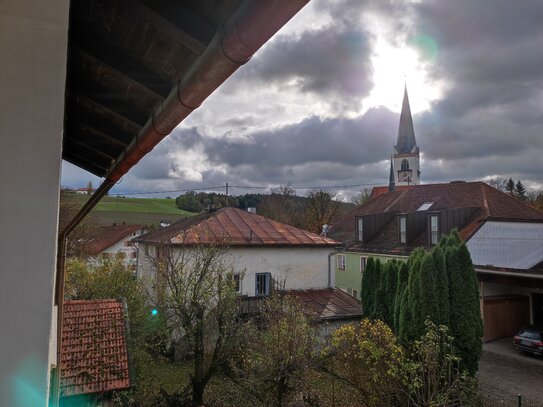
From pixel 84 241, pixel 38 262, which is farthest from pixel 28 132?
pixel 84 241

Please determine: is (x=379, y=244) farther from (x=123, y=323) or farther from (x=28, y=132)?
(x=28, y=132)

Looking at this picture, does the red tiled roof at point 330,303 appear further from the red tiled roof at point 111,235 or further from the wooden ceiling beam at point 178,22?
the red tiled roof at point 111,235

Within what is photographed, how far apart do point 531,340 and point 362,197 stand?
110 ft

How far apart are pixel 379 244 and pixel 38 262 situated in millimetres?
24604

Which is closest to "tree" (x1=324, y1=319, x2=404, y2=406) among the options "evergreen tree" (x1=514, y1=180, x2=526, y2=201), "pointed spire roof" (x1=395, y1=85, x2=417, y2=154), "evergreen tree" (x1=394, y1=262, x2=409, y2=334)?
"evergreen tree" (x1=394, y1=262, x2=409, y2=334)

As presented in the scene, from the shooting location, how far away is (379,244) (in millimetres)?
24609

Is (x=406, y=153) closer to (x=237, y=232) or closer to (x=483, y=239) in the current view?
(x=483, y=239)

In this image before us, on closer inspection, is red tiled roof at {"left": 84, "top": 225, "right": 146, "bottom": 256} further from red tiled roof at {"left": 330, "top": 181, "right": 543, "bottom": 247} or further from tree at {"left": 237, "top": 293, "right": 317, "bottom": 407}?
tree at {"left": 237, "top": 293, "right": 317, "bottom": 407}

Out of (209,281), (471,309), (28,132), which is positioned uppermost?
(28,132)

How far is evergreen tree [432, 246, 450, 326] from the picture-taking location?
428 inches

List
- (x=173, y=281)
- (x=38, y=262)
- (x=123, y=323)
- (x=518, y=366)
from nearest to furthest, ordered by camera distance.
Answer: (x=38, y=262) < (x=123, y=323) < (x=173, y=281) < (x=518, y=366)

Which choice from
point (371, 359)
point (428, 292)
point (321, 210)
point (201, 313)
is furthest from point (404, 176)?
point (201, 313)

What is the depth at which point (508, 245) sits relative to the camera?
65.9ft

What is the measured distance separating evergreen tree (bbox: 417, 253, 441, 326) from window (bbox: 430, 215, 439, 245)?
443 inches
